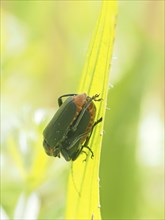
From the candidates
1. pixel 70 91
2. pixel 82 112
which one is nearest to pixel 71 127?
pixel 82 112

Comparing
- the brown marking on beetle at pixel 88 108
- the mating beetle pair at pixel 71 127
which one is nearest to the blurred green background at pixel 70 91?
the mating beetle pair at pixel 71 127

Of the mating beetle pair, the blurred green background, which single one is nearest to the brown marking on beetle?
the mating beetle pair

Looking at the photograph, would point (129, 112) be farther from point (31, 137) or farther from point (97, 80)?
point (97, 80)

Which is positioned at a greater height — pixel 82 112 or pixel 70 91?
pixel 70 91

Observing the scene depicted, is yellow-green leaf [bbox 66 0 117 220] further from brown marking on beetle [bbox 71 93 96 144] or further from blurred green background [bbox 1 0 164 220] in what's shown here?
blurred green background [bbox 1 0 164 220]

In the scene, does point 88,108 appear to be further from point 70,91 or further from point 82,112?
point 70,91

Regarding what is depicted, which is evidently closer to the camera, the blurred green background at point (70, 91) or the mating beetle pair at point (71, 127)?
the mating beetle pair at point (71, 127)

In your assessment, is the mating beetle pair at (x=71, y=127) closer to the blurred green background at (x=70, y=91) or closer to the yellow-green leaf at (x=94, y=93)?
the yellow-green leaf at (x=94, y=93)
